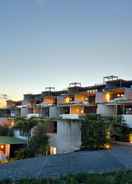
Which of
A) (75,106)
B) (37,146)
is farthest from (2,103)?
(37,146)

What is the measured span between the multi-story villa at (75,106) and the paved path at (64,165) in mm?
10936

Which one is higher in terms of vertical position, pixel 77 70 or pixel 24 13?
pixel 24 13

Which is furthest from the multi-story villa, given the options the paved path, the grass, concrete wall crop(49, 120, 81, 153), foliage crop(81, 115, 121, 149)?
the grass

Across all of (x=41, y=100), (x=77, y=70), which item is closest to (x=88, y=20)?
(x=77, y=70)

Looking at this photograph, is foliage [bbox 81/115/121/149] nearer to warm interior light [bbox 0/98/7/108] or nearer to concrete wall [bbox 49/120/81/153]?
Answer: concrete wall [bbox 49/120/81/153]

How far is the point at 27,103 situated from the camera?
52562mm

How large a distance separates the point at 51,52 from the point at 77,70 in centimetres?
795

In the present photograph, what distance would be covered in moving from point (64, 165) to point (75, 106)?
29699mm

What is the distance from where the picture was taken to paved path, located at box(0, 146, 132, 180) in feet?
29.5

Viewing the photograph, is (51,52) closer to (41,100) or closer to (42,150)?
(42,150)

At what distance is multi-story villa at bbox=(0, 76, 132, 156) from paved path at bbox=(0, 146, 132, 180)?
35.9 ft

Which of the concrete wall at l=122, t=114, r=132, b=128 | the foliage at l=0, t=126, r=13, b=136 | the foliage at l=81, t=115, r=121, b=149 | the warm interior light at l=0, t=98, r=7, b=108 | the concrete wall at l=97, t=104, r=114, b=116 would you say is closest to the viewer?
the foliage at l=81, t=115, r=121, b=149

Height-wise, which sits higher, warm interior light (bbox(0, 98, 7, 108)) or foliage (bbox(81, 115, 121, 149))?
warm interior light (bbox(0, 98, 7, 108))

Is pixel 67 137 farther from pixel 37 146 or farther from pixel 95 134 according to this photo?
pixel 95 134
